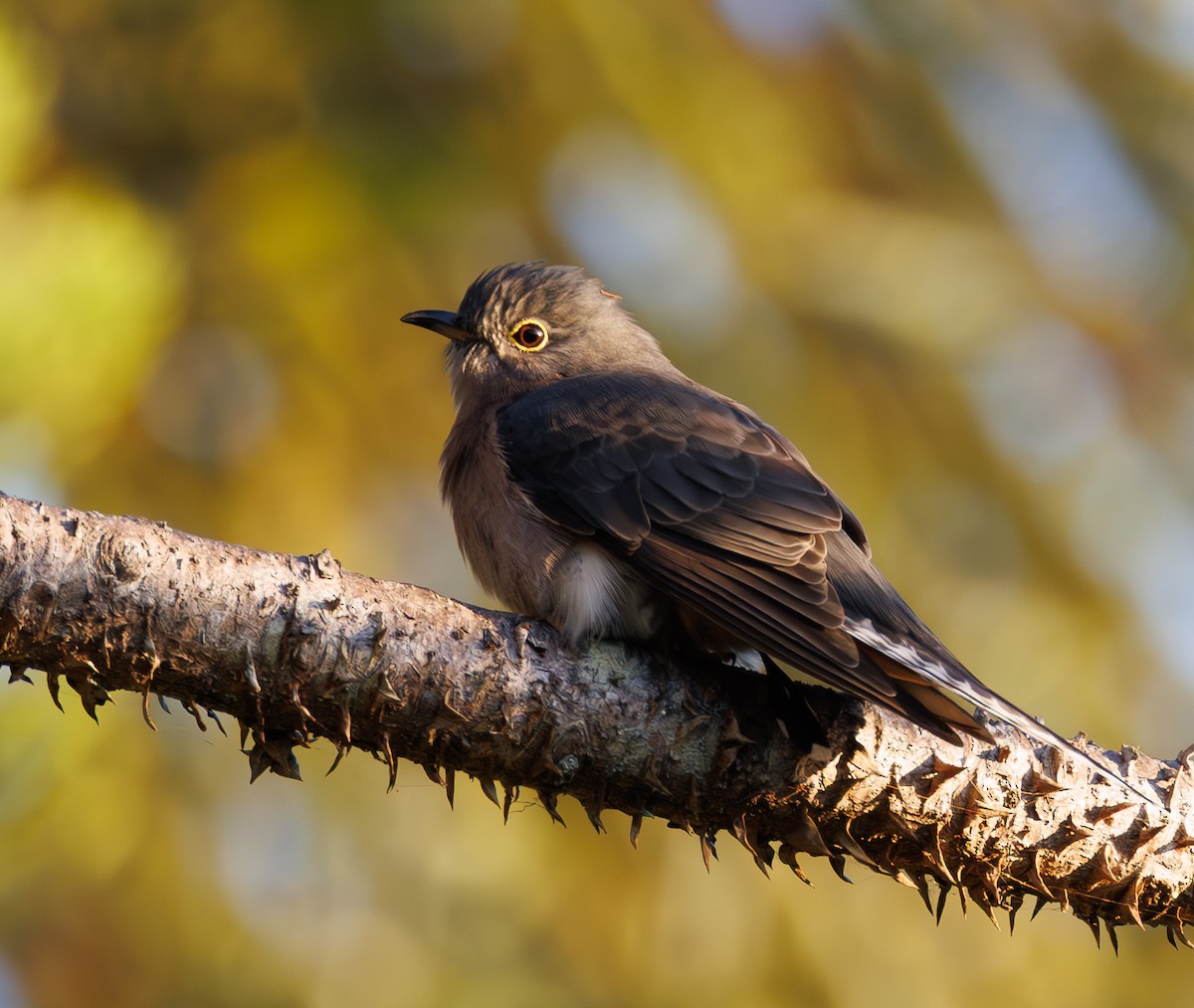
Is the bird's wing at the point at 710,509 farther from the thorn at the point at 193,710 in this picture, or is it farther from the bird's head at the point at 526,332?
the thorn at the point at 193,710

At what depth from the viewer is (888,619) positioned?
4.51 metres

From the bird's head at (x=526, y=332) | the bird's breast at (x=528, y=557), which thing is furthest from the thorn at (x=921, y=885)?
the bird's head at (x=526, y=332)

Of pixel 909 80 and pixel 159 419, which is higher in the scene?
pixel 909 80

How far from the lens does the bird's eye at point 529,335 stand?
6.09 metres

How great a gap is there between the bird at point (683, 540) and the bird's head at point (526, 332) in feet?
0.63

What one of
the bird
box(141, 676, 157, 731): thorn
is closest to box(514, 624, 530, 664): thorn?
the bird

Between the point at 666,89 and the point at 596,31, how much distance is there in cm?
48

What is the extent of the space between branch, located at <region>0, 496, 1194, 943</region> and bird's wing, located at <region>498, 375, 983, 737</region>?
0.20 m

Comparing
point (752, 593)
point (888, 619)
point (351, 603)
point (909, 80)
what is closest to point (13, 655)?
point (351, 603)

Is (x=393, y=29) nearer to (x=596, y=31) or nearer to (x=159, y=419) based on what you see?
(x=596, y=31)

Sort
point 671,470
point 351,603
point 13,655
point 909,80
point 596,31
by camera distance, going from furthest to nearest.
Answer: point 909,80, point 596,31, point 671,470, point 351,603, point 13,655

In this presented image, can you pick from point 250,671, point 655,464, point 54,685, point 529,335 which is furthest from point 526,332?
point 54,685

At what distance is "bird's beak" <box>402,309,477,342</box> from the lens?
19.8 feet

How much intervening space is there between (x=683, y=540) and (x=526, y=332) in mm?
1921
